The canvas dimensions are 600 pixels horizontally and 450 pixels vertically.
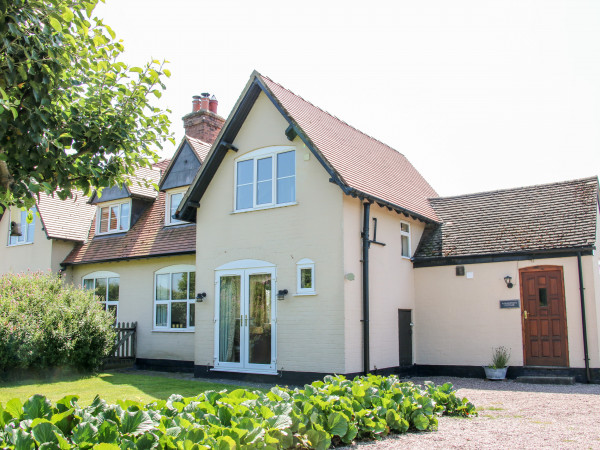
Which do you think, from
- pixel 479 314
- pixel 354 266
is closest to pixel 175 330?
pixel 354 266

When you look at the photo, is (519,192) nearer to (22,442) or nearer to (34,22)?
(34,22)

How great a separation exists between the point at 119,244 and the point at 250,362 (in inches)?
311

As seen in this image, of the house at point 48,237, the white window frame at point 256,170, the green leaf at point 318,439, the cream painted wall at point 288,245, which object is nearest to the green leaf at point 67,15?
the green leaf at point 318,439

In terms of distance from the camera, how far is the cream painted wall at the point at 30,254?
20.9 metres

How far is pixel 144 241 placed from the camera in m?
18.8

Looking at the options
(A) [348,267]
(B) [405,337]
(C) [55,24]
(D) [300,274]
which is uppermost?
(C) [55,24]

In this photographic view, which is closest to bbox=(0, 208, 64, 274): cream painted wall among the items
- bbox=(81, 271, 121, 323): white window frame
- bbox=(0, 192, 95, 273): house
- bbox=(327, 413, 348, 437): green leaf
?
bbox=(0, 192, 95, 273): house

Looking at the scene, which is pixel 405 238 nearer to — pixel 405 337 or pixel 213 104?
pixel 405 337

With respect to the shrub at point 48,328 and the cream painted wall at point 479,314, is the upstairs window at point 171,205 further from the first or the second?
the cream painted wall at point 479,314

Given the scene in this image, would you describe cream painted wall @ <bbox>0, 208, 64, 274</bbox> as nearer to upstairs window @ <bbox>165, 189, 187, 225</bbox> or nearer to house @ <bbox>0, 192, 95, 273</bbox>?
house @ <bbox>0, 192, 95, 273</bbox>

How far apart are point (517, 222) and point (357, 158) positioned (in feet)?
16.2

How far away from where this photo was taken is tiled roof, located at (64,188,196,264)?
17703mm

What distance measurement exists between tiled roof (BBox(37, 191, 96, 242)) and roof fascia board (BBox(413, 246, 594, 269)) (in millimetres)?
13114

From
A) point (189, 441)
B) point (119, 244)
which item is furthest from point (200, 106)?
point (189, 441)
